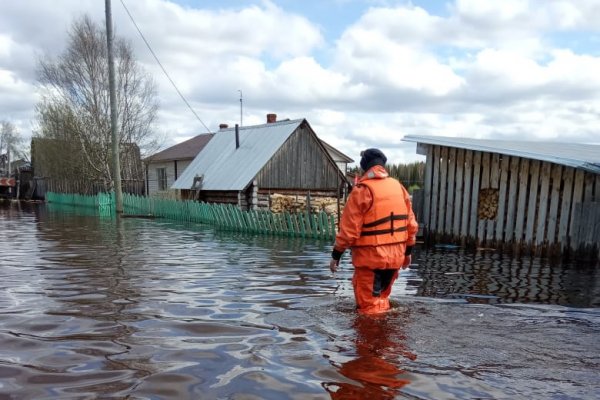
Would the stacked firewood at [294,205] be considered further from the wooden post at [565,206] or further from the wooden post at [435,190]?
the wooden post at [565,206]

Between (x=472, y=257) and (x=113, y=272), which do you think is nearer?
(x=113, y=272)

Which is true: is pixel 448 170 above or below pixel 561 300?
above

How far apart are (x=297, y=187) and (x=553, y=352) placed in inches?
772

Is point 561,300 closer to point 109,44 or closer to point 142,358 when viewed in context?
point 142,358

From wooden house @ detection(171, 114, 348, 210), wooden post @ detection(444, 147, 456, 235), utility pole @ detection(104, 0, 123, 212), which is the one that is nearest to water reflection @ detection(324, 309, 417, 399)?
wooden post @ detection(444, 147, 456, 235)

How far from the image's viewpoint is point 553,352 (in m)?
4.20

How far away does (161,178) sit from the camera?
3878 centimetres

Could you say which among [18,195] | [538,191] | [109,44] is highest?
[109,44]

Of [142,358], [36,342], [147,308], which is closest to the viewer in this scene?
[142,358]

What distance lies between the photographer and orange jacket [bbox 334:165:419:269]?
5090 millimetres

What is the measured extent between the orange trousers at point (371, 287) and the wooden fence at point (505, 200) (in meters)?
7.48

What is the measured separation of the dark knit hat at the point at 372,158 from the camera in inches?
211

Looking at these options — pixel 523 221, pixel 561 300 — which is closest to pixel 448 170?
pixel 523 221

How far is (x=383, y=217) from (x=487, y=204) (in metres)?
8.80
